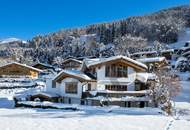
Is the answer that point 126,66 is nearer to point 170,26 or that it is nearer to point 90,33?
point 170,26

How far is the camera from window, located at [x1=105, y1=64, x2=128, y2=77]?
44.3 meters

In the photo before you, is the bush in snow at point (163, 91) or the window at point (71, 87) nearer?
the bush in snow at point (163, 91)

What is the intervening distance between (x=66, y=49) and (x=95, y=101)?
297 ft

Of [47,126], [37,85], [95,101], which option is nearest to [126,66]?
[95,101]

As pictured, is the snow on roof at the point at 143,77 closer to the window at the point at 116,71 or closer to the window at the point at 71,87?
the window at the point at 116,71

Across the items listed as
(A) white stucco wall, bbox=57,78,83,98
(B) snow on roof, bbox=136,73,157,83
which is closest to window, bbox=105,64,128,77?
(B) snow on roof, bbox=136,73,157,83

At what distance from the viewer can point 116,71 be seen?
44.4m

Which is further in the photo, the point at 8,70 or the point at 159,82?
the point at 8,70

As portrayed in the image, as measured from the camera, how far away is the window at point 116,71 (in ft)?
145

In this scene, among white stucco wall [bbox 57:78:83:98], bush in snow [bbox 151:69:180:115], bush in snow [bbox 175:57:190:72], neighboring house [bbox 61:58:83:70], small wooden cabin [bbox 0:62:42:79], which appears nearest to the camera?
bush in snow [bbox 151:69:180:115]

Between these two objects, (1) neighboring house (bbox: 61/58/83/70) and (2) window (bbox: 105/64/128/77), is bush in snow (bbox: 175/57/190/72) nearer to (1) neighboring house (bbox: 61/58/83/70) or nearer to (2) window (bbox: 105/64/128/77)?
(1) neighboring house (bbox: 61/58/83/70)

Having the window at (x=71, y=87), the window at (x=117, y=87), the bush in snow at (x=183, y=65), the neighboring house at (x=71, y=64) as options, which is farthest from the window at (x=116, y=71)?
the neighboring house at (x=71, y=64)

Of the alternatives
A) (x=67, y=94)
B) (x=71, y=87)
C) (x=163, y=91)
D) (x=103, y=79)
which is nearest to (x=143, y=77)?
(x=103, y=79)

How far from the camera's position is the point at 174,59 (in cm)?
8406
